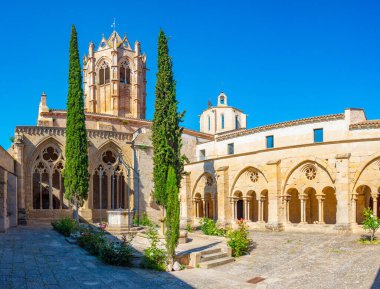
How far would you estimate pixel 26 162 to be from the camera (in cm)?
2966

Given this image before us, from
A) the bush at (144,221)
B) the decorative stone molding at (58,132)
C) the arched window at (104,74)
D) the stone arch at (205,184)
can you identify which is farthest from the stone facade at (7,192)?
the arched window at (104,74)

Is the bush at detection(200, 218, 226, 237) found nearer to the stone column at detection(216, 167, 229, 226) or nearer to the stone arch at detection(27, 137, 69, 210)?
the stone column at detection(216, 167, 229, 226)

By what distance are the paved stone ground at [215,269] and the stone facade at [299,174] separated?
4.46 meters

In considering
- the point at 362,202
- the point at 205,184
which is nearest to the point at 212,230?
the point at 205,184

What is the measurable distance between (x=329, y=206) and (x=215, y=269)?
1437 centimetres

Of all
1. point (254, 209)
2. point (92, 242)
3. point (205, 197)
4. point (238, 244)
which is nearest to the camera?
point (92, 242)

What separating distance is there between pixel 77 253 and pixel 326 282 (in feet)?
31.5

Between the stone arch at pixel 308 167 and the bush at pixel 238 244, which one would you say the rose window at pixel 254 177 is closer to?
the stone arch at pixel 308 167

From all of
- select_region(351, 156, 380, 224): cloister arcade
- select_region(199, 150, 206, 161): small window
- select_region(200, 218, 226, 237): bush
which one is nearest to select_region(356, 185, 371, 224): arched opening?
select_region(351, 156, 380, 224): cloister arcade

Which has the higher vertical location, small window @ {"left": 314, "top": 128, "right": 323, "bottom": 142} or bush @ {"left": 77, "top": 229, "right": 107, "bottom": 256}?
small window @ {"left": 314, "top": 128, "right": 323, "bottom": 142}

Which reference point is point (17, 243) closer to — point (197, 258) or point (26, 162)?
point (197, 258)

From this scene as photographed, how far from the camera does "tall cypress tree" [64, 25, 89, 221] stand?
84.9 feet

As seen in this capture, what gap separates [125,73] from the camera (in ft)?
151

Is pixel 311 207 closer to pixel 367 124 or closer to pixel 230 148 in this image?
pixel 367 124
